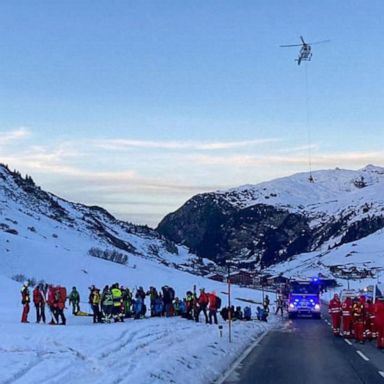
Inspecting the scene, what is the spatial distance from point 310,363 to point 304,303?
32270 millimetres

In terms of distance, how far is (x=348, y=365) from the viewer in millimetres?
19047

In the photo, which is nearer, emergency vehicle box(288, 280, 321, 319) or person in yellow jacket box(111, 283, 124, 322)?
person in yellow jacket box(111, 283, 124, 322)

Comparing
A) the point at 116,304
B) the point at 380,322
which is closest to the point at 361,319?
the point at 380,322

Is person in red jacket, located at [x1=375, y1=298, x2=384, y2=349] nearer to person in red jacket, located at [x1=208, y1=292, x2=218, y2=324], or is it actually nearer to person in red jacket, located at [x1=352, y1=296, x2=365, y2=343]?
person in red jacket, located at [x1=352, y1=296, x2=365, y2=343]

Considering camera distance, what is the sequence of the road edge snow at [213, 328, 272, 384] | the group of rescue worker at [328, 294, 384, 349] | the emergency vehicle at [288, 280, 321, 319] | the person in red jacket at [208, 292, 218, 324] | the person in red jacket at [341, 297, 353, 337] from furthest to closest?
the emergency vehicle at [288, 280, 321, 319]
the person in red jacket at [208, 292, 218, 324]
the person in red jacket at [341, 297, 353, 337]
the group of rescue worker at [328, 294, 384, 349]
the road edge snow at [213, 328, 272, 384]

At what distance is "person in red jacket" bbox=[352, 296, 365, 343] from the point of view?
87.7ft

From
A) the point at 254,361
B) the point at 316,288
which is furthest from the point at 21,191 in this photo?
the point at 254,361

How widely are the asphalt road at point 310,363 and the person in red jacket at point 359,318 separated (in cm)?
45

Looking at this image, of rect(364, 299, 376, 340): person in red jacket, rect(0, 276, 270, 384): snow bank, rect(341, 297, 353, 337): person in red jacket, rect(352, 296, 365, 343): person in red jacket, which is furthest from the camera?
rect(341, 297, 353, 337): person in red jacket

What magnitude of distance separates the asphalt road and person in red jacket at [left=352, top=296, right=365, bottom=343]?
0.45m

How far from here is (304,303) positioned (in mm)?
51375

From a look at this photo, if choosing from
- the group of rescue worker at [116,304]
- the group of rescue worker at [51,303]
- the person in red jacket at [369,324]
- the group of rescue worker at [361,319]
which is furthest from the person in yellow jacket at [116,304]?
the person in red jacket at [369,324]

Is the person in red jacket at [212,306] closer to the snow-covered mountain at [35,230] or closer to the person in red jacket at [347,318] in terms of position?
the person in red jacket at [347,318]

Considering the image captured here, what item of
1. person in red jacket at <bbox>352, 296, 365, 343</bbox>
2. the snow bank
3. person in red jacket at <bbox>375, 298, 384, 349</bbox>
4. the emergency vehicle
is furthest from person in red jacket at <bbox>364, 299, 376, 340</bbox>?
the emergency vehicle
